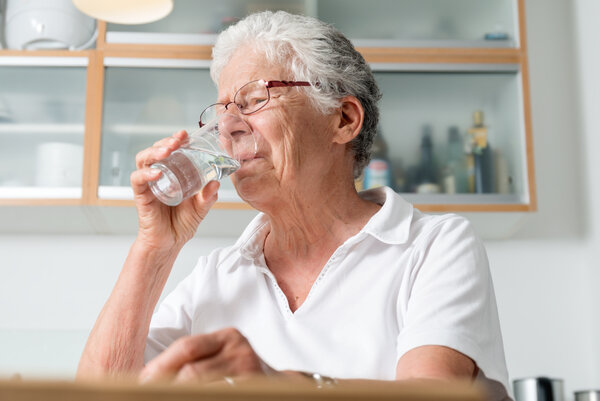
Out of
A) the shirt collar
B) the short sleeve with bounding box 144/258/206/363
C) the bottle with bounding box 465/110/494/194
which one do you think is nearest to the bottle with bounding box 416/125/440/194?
the bottle with bounding box 465/110/494/194

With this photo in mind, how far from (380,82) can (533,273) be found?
0.80 metres

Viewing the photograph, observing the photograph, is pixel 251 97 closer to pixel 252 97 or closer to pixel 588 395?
pixel 252 97

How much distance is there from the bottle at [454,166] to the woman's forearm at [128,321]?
1.20 meters

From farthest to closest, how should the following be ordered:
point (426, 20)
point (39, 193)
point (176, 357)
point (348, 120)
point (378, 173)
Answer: point (426, 20)
point (378, 173)
point (39, 193)
point (348, 120)
point (176, 357)

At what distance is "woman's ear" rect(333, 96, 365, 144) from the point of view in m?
1.32

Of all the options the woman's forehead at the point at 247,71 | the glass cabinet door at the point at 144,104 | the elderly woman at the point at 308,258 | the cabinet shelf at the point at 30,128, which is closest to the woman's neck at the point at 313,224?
the elderly woman at the point at 308,258

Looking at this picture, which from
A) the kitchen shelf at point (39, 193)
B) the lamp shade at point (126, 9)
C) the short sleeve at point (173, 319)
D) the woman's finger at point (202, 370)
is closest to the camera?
the woman's finger at point (202, 370)

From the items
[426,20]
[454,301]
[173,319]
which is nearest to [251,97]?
Result: [173,319]

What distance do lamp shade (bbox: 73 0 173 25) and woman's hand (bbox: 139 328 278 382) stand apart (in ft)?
3.89

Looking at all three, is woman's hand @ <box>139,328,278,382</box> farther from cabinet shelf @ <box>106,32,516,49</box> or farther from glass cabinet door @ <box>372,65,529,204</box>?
cabinet shelf @ <box>106,32,516,49</box>

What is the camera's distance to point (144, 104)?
225 cm

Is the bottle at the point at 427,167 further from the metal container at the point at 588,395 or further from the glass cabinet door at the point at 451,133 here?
the metal container at the point at 588,395

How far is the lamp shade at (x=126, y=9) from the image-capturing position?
1586 mm

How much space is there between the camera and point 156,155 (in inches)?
42.7
